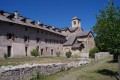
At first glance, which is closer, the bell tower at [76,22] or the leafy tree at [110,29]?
the leafy tree at [110,29]

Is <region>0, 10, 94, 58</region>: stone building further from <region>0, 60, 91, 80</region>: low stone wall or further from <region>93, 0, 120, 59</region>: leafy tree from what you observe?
<region>93, 0, 120, 59</region>: leafy tree

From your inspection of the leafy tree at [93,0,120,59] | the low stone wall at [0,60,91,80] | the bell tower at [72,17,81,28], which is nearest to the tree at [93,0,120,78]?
the leafy tree at [93,0,120,59]

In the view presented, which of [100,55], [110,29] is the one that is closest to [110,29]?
[110,29]

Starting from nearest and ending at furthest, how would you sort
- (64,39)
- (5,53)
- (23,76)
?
(23,76) < (5,53) < (64,39)

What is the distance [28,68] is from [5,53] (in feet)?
73.0

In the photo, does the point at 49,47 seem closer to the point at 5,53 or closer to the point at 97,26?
the point at 5,53

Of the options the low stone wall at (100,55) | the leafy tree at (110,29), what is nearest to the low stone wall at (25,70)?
the leafy tree at (110,29)

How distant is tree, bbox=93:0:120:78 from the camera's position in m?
13.1

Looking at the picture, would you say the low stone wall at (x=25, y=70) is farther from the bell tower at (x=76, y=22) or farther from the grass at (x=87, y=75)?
the bell tower at (x=76, y=22)

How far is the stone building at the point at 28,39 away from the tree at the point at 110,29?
75.0 ft

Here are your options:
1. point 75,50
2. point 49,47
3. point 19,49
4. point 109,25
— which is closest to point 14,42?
point 19,49

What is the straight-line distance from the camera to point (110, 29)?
1325 centimetres

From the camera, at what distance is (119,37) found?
12.8 m

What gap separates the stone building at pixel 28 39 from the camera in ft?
112
